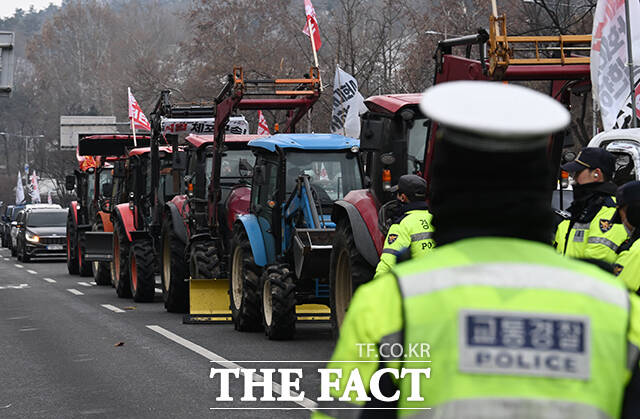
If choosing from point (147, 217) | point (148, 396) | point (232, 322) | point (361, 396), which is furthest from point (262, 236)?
point (361, 396)

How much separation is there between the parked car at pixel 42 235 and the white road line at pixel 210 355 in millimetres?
22936

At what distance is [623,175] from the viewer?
36.9ft

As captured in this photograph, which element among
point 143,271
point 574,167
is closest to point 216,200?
point 143,271

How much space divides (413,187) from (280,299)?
12.0ft

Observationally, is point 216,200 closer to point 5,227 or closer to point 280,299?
point 280,299

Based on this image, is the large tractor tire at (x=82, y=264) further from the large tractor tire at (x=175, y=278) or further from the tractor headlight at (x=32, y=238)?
the large tractor tire at (x=175, y=278)

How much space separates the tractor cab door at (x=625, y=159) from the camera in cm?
1120

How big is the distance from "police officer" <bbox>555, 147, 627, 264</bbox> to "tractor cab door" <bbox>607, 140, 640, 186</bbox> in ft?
12.9

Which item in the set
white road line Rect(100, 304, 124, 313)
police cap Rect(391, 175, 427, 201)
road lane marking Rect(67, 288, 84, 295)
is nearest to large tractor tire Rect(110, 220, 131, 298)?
road lane marking Rect(67, 288, 84, 295)

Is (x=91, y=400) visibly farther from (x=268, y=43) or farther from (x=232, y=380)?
(x=268, y=43)

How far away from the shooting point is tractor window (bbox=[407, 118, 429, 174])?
1035cm

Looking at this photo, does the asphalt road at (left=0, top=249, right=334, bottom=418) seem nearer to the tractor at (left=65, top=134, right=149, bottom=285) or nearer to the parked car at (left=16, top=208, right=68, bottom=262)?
the tractor at (left=65, top=134, right=149, bottom=285)

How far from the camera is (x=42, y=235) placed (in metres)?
37.1

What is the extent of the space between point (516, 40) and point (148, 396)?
13.1ft
